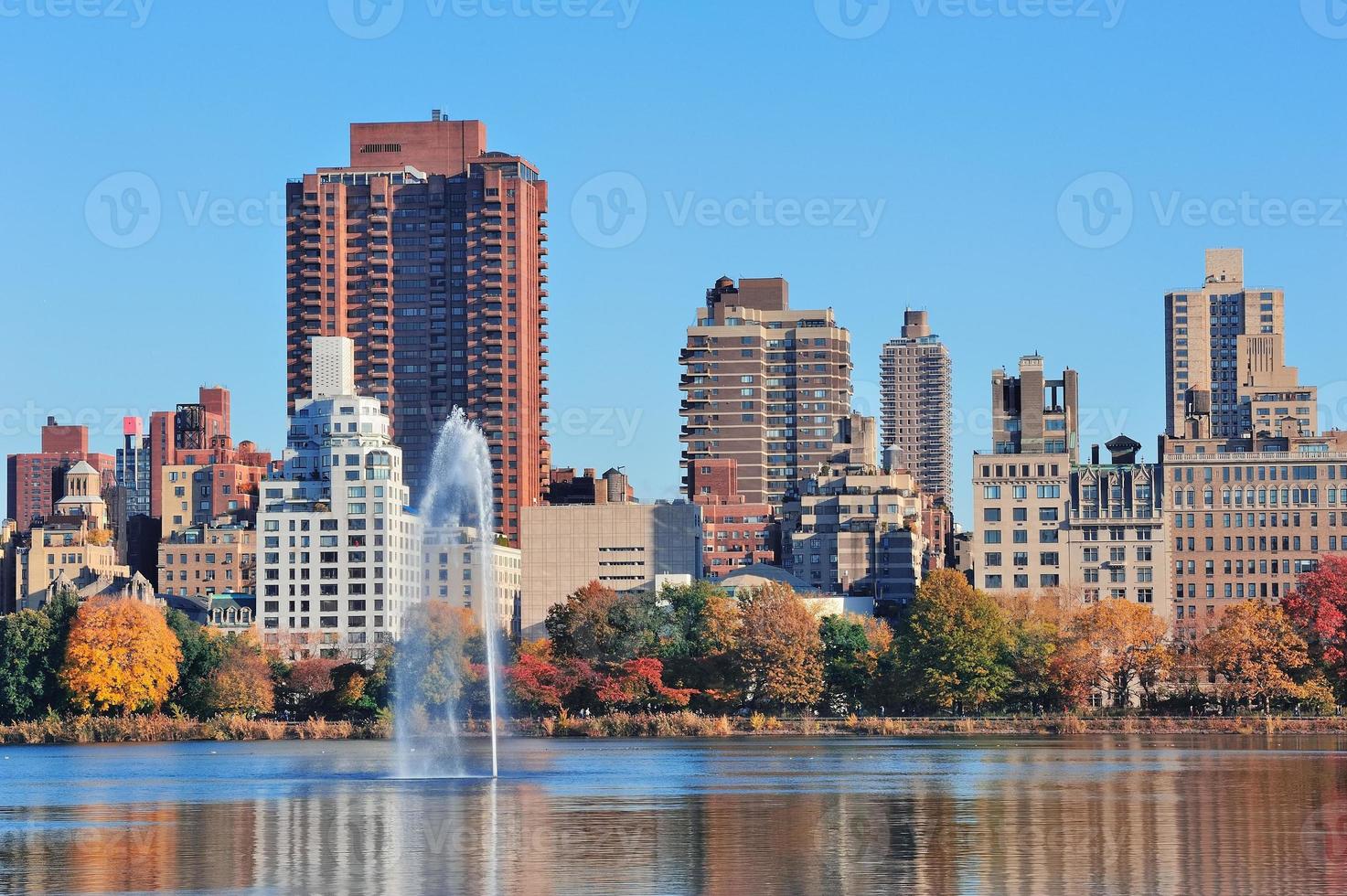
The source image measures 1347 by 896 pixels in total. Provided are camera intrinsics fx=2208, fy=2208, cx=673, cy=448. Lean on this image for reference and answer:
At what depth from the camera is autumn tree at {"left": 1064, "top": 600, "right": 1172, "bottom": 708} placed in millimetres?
178375

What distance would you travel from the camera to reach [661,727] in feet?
587

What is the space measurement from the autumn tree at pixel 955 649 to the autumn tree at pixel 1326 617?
23.9 meters

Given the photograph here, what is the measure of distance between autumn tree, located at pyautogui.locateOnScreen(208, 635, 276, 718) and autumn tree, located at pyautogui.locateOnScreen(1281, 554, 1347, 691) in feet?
279

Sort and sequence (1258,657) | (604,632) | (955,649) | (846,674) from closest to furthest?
(955,649)
(1258,657)
(846,674)
(604,632)

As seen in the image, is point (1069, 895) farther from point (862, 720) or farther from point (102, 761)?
point (862, 720)

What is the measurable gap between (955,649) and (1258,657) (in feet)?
78.6

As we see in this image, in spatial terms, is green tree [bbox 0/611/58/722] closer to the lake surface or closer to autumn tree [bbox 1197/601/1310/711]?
the lake surface

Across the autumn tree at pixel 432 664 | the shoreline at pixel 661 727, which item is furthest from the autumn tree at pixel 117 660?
the autumn tree at pixel 432 664

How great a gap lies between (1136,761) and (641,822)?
47.3 meters

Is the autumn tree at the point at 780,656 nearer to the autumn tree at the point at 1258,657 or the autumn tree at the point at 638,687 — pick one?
the autumn tree at the point at 638,687

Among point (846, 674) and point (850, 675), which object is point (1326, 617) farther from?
point (846, 674)

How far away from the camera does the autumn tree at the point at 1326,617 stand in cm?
17338

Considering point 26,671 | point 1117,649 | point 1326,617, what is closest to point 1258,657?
point 1326,617

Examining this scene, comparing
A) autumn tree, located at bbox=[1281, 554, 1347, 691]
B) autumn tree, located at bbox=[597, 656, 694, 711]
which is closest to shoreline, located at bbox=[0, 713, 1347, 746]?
autumn tree, located at bbox=[597, 656, 694, 711]
